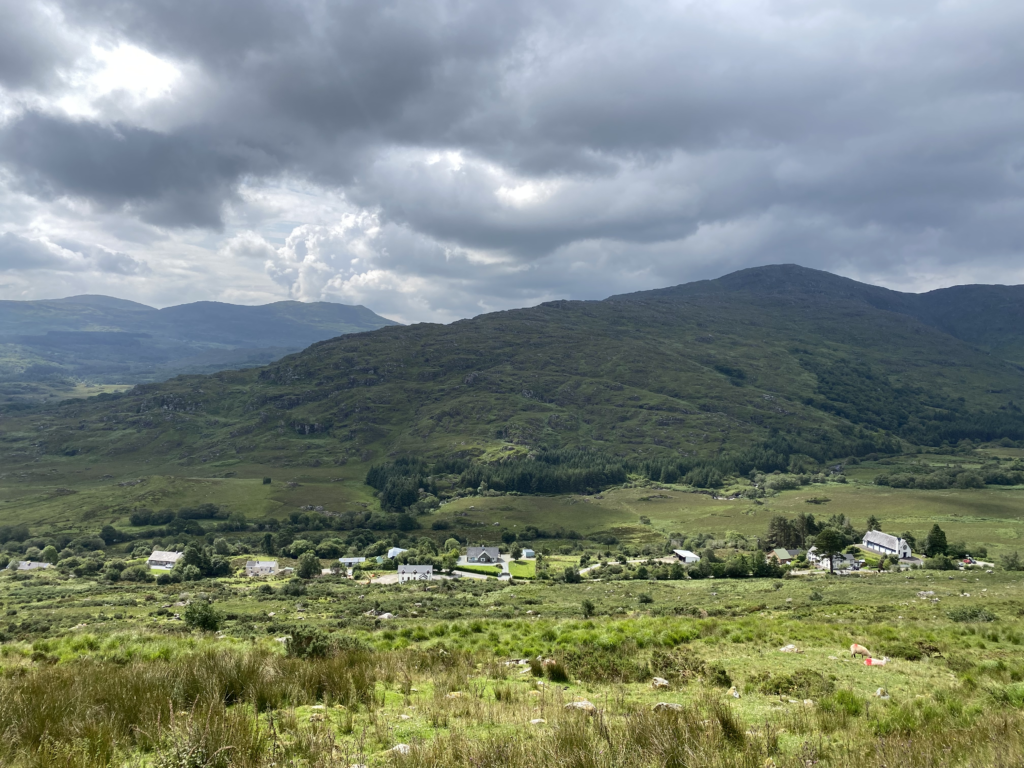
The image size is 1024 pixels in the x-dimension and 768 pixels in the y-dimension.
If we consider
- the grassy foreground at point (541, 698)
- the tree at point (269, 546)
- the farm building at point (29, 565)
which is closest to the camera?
the grassy foreground at point (541, 698)

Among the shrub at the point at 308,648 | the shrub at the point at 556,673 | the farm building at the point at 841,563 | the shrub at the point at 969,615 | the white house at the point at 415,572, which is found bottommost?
the white house at the point at 415,572

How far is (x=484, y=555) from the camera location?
89.2 m

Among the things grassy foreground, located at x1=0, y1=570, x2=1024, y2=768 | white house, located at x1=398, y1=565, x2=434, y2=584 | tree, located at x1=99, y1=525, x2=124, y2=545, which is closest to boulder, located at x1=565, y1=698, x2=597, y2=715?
grassy foreground, located at x1=0, y1=570, x2=1024, y2=768

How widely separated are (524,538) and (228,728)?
114159 millimetres

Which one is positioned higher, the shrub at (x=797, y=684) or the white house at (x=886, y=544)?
the shrub at (x=797, y=684)

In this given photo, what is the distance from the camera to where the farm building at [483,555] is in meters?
88.1

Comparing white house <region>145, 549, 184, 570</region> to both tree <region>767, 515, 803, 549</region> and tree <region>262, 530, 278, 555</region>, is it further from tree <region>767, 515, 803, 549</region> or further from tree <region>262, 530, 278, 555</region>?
tree <region>767, 515, 803, 549</region>

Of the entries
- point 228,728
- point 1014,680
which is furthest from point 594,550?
point 228,728

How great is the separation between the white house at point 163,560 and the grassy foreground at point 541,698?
82.8 m

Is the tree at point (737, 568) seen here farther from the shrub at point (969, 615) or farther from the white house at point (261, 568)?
the white house at point (261, 568)

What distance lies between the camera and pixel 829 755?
21.0 ft

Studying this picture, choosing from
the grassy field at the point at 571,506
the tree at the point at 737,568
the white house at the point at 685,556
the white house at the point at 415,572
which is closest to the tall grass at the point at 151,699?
the tree at the point at 737,568

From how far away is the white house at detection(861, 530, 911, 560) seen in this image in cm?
6556

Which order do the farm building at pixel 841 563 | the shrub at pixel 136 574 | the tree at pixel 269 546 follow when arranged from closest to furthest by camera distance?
the farm building at pixel 841 563 → the shrub at pixel 136 574 → the tree at pixel 269 546
